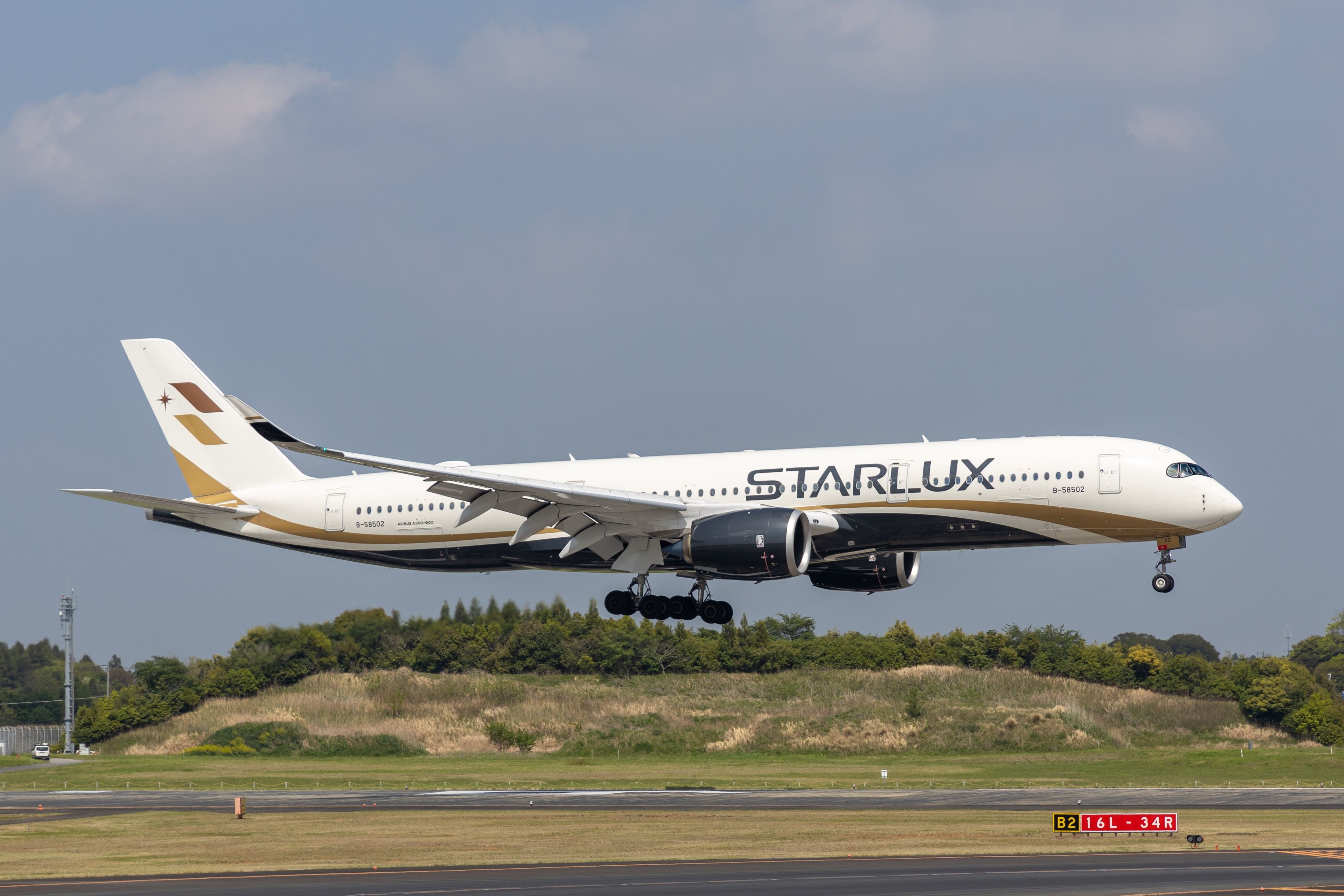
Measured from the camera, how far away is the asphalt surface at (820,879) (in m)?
27.3

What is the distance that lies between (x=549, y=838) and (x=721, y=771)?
27.9 metres

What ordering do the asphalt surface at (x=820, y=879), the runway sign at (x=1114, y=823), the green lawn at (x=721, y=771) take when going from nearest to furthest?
the asphalt surface at (x=820, y=879) → the runway sign at (x=1114, y=823) → the green lawn at (x=721, y=771)

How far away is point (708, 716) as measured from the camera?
77.6 meters

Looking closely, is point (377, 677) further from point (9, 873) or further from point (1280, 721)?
point (1280, 721)

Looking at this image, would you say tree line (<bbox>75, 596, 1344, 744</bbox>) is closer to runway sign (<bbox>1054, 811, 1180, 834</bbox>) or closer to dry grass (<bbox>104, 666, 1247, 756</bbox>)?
dry grass (<bbox>104, 666, 1247, 756</bbox>)

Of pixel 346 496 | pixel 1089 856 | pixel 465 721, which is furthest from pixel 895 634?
pixel 1089 856

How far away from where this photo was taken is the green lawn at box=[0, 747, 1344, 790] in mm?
58531

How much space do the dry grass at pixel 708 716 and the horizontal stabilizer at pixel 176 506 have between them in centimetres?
2121

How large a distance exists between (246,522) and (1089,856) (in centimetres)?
3371

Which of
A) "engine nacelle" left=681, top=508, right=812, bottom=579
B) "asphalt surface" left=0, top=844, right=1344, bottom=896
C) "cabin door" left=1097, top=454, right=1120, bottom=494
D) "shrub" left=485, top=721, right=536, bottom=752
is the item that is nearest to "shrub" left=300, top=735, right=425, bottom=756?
"shrub" left=485, top=721, right=536, bottom=752

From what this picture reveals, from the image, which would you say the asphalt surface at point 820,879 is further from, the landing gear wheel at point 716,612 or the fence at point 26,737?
the fence at point 26,737

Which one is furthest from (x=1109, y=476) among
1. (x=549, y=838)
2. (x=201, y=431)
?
(x=201, y=431)

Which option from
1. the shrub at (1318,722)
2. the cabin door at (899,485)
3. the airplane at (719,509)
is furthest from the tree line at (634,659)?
the cabin door at (899,485)

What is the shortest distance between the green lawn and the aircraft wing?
42.8 ft
